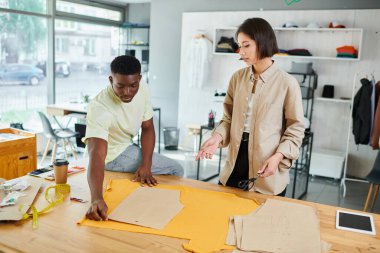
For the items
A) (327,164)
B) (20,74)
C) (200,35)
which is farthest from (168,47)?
(327,164)

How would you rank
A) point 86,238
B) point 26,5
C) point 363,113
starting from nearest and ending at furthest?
point 86,238 → point 363,113 → point 26,5

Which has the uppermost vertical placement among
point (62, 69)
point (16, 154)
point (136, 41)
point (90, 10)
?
point (90, 10)

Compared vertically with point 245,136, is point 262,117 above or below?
above

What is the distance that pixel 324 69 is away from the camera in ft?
17.0

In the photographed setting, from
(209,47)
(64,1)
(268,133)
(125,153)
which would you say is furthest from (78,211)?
(64,1)

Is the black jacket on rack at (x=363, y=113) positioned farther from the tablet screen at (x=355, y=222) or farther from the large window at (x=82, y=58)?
the large window at (x=82, y=58)

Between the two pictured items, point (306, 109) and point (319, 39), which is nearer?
point (319, 39)

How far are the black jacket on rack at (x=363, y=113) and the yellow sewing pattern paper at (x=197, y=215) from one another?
3184 mm

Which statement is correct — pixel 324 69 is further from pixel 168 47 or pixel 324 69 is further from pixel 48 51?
pixel 48 51

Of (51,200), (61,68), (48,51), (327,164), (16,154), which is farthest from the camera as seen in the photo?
(61,68)

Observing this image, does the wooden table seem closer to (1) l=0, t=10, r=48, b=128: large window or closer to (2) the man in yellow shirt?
(2) the man in yellow shirt

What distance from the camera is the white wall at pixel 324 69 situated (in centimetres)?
489

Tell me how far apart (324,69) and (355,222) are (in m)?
3.95

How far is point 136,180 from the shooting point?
197 cm
